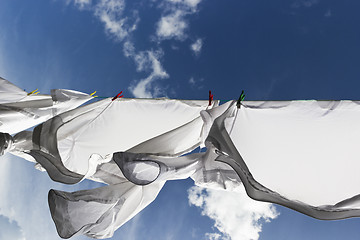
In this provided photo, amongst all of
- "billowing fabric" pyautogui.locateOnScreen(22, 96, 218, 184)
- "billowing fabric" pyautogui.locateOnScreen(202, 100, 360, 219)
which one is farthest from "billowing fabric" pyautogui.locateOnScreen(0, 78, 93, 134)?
"billowing fabric" pyautogui.locateOnScreen(202, 100, 360, 219)

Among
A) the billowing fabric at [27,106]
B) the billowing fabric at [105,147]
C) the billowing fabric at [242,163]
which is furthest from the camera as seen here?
the billowing fabric at [27,106]

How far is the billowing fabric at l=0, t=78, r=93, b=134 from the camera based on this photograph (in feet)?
7.37

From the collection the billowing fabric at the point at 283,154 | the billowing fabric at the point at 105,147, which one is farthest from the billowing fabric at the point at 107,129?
the billowing fabric at the point at 283,154

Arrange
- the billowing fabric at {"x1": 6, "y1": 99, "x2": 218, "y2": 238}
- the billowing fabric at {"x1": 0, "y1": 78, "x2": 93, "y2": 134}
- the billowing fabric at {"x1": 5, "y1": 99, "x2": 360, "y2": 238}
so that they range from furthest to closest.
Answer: the billowing fabric at {"x1": 0, "y1": 78, "x2": 93, "y2": 134} < the billowing fabric at {"x1": 6, "y1": 99, "x2": 218, "y2": 238} < the billowing fabric at {"x1": 5, "y1": 99, "x2": 360, "y2": 238}

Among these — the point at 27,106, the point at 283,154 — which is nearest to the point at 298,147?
the point at 283,154

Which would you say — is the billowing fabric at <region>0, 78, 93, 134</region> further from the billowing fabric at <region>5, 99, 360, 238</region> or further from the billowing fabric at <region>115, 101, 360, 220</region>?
the billowing fabric at <region>115, 101, 360, 220</region>

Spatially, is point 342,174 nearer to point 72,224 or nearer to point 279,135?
point 279,135

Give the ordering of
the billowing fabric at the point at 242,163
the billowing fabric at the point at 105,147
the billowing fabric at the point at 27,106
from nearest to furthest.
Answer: the billowing fabric at the point at 242,163
the billowing fabric at the point at 105,147
the billowing fabric at the point at 27,106

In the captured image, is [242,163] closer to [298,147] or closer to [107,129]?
[298,147]

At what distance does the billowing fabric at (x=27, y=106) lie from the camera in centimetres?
225

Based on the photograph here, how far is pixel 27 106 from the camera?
2365 millimetres

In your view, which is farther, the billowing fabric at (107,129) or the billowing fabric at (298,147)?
the billowing fabric at (107,129)

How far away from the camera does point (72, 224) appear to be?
191 centimetres

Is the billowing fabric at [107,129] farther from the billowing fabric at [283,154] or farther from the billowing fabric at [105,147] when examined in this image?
the billowing fabric at [283,154]
